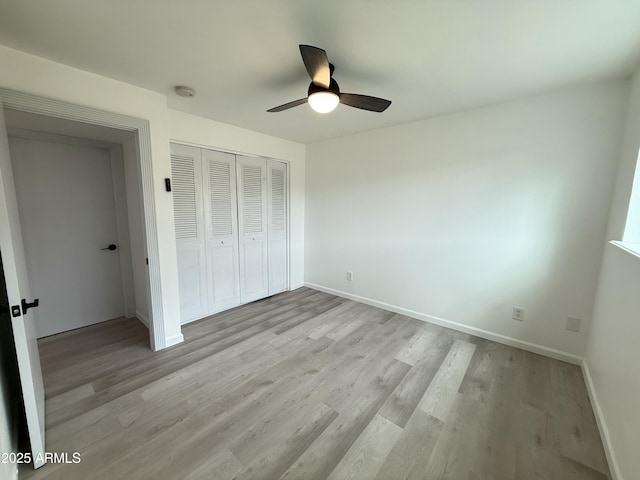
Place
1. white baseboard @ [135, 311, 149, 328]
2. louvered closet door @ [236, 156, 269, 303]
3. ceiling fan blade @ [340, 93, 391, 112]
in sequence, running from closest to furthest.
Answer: ceiling fan blade @ [340, 93, 391, 112]
white baseboard @ [135, 311, 149, 328]
louvered closet door @ [236, 156, 269, 303]

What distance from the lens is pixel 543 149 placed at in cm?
232

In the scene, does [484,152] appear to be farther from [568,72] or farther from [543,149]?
[568,72]

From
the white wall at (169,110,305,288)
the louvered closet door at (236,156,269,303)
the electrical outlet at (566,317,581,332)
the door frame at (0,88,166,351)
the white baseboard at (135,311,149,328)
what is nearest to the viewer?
the door frame at (0,88,166,351)

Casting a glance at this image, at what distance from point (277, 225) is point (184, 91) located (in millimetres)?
2173

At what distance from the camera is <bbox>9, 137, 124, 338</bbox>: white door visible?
8.70 ft

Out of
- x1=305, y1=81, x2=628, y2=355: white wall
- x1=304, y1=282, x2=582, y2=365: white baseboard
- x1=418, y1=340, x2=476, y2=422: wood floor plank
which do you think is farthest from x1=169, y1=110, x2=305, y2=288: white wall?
x1=418, y1=340, x2=476, y2=422: wood floor plank

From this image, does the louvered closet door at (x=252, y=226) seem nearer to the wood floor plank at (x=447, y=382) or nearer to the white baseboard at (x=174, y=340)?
the white baseboard at (x=174, y=340)

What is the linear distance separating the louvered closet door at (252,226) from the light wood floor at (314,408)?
1.02m

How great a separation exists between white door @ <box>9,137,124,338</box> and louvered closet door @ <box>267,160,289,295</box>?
195 cm

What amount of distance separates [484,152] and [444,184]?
47 cm

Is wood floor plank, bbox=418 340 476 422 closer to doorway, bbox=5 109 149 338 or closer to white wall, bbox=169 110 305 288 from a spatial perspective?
white wall, bbox=169 110 305 288

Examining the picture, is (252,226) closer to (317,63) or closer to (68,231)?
(68,231)

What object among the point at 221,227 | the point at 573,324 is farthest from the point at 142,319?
the point at 573,324

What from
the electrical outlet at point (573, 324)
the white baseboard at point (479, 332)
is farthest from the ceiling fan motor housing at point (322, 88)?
the electrical outlet at point (573, 324)
